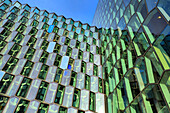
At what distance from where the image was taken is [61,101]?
13969mm

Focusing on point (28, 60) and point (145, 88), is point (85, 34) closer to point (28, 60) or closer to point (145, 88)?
point (28, 60)

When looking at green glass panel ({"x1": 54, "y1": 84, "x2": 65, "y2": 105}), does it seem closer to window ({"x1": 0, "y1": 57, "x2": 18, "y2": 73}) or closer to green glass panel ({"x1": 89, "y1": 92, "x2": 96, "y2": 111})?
green glass panel ({"x1": 89, "y1": 92, "x2": 96, "y2": 111})

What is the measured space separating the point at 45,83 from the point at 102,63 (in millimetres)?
9978

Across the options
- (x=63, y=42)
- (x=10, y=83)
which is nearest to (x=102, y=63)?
(x=63, y=42)

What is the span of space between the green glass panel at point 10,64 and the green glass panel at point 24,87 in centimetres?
241

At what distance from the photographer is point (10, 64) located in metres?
15.6

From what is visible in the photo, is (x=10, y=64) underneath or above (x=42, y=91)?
above

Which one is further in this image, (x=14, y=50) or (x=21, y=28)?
(x=21, y=28)

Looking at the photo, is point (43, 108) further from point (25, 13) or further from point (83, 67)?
point (25, 13)

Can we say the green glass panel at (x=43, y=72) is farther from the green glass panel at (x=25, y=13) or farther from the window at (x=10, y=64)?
the green glass panel at (x=25, y=13)

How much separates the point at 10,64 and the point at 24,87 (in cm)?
390

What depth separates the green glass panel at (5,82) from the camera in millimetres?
12820

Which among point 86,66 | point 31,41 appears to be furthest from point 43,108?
point 31,41

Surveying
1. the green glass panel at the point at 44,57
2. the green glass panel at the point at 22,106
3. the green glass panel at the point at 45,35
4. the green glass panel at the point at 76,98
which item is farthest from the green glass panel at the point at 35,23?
the green glass panel at the point at 22,106
